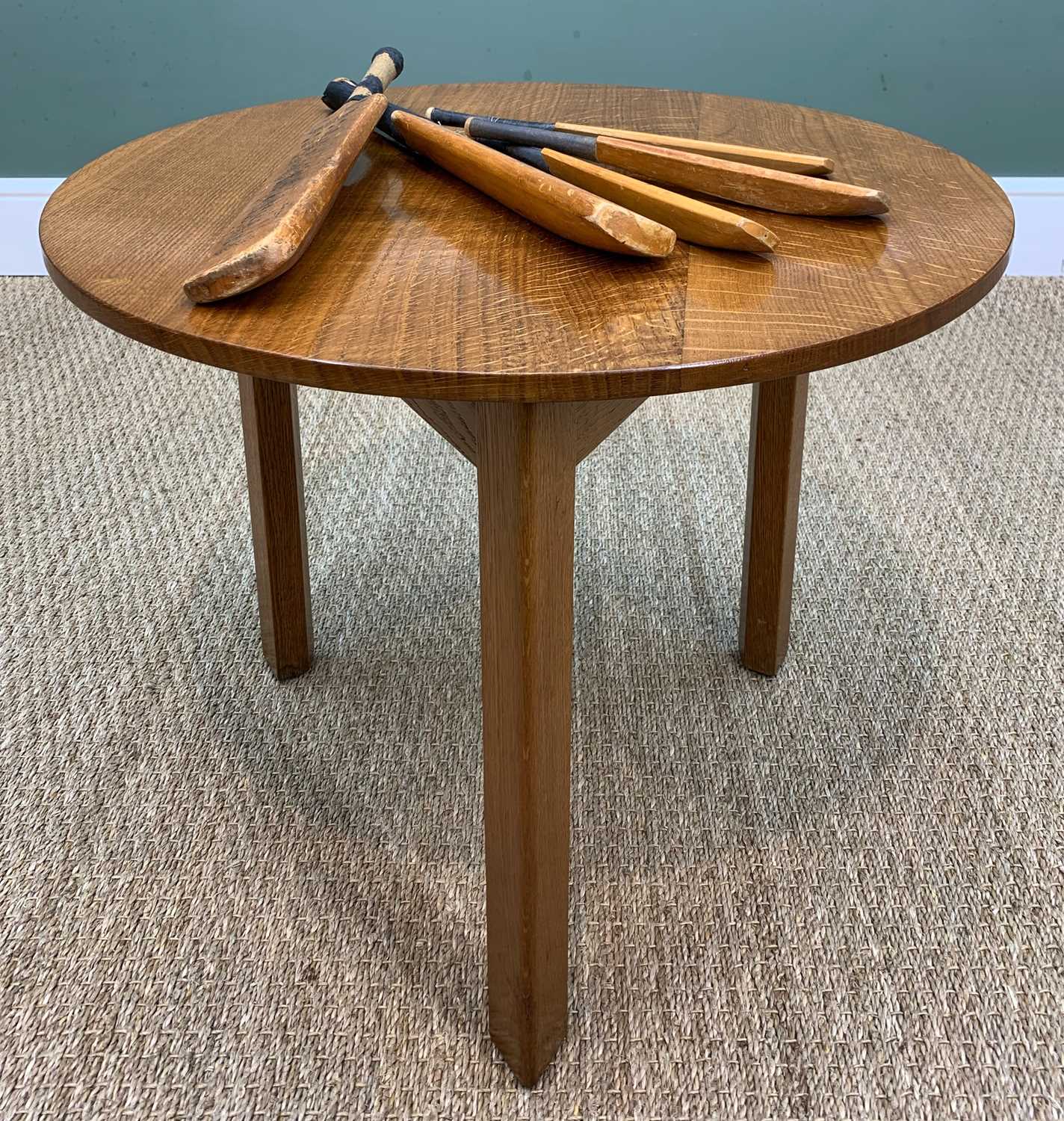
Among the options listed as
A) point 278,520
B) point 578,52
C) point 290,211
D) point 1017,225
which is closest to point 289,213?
point 290,211

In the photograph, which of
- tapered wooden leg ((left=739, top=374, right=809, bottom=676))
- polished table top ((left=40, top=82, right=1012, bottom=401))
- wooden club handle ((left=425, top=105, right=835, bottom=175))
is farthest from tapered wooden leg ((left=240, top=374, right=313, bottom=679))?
tapered wooden leg ((left=739, top=374, right=809, bottom=676))

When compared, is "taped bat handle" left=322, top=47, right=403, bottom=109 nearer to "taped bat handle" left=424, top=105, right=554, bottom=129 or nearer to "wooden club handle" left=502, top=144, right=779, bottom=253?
"taped bat handle" left=424, top=105, right=554, bottom=129

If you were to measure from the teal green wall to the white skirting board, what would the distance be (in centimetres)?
8

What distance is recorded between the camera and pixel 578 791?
1123 mm

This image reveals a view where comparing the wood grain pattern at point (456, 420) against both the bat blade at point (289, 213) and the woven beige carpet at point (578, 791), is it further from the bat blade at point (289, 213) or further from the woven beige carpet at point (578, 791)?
the woven beige carpet at point (578, 791)

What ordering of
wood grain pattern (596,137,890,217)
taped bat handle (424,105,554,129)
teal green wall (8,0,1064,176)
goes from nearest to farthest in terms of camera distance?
wood grain pattern (596,137,890,217) < taped bat handle (424,105,554,129) < teal green wall (8,0,1064,176)

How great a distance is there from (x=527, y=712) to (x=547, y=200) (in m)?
0.34

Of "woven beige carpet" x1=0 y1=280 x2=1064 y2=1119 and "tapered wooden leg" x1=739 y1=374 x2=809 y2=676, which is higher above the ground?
"tapered wooden leg" x1=739 y1=374 x2=809 y2=676

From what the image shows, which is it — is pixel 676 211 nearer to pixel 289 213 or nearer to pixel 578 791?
pixel 289 213

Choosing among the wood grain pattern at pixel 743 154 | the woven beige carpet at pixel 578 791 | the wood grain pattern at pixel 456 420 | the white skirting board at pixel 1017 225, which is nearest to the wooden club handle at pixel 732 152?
the wood grain pattern at pixel 743 154

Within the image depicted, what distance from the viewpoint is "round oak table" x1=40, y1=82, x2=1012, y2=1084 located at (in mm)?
657

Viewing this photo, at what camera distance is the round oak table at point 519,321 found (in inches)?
25.9

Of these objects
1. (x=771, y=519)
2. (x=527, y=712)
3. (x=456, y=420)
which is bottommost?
(x=771, y=519)

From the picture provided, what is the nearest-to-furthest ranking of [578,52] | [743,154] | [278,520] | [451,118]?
[743,154] → [451,118] → [278,520] → [578,52]
